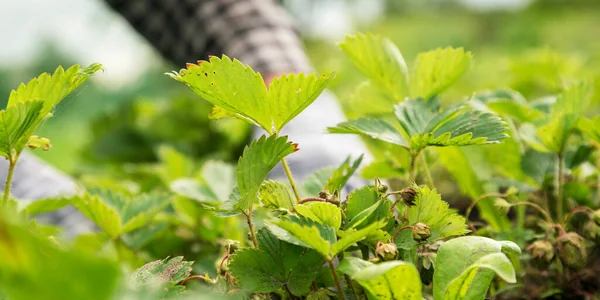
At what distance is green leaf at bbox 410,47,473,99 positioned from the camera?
0.46 m

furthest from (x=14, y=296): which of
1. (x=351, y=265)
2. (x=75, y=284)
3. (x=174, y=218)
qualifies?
(x=174, y=218)

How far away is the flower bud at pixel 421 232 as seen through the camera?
0.34 meters

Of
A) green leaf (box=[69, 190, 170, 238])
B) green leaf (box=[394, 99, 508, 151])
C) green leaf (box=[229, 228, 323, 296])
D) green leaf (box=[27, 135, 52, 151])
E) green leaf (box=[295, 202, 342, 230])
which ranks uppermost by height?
green leaf (box=[394, 99, 508, 151])

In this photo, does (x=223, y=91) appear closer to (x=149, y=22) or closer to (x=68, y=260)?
(x=68, y=260)

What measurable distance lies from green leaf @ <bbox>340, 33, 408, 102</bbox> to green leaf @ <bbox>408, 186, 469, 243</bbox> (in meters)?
0.15

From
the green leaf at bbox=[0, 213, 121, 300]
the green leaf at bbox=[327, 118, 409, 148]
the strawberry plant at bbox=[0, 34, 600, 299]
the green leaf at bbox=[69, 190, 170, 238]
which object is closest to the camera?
the green leaf at bbox=[0, 213, 121, 300]

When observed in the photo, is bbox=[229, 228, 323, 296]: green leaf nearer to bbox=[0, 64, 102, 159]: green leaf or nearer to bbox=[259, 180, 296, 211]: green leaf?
bbox=[259, 180, 296, 211]: green leaf

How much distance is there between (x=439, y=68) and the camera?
465mm

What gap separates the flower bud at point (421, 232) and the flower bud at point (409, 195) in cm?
2

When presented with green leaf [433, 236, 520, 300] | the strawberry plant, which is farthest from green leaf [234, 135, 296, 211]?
green leaf [433, 236, 520, 300]

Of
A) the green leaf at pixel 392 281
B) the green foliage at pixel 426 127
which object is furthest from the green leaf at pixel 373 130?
the green leaf at pixel 392 281

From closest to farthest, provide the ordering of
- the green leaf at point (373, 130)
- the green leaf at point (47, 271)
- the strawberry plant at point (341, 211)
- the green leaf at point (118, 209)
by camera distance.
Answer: the green leaf at point (47, 271), the strawberry plant at point (341, 211), the green leaf at point (373, 130), the green leaf at point (118, 209)

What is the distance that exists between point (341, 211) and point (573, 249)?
197 millimetres

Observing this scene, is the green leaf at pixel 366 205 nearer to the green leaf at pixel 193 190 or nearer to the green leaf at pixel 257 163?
the green leaf at pixel 257 163
